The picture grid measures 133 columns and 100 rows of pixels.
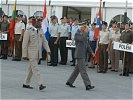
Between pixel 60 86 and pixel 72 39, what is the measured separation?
4928 mm

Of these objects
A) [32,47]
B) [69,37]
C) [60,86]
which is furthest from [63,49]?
[32,47]

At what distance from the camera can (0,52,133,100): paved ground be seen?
9.54 metres

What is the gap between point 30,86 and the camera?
1056cm

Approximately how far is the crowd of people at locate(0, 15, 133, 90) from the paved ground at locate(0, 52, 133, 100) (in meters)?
0.33

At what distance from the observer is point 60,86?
35.6 ft

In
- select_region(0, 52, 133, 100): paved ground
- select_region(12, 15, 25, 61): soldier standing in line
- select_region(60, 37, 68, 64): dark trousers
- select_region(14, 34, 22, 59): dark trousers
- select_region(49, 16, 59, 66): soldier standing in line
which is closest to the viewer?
select_region(0, 52, 133, 100): paved ground

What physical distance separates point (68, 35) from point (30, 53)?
19.9 feet

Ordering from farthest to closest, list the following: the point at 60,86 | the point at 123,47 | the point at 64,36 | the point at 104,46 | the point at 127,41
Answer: the point at 64,36, the point at 104,46, the point at 127,41, the point at 123,47, the point at 60,86

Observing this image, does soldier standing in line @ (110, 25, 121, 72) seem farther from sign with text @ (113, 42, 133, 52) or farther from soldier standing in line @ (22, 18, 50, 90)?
soldier standing in line @ (22, 18, 50, 90)

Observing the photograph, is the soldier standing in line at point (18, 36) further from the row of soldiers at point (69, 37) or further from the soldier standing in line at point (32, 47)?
the soldier standing in line at point (32, 47)

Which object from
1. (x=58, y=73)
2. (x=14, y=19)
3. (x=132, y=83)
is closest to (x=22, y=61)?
(x=14, y=19)

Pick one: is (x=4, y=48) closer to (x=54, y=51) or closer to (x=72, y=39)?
(x=54, y=51)

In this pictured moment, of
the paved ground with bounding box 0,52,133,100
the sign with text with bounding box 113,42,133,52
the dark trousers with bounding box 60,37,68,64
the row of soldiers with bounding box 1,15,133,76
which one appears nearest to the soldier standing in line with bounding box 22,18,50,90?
the paved ground with bounding box 0,52,133,100

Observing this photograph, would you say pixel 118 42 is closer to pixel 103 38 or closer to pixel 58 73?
pixel 103 38
